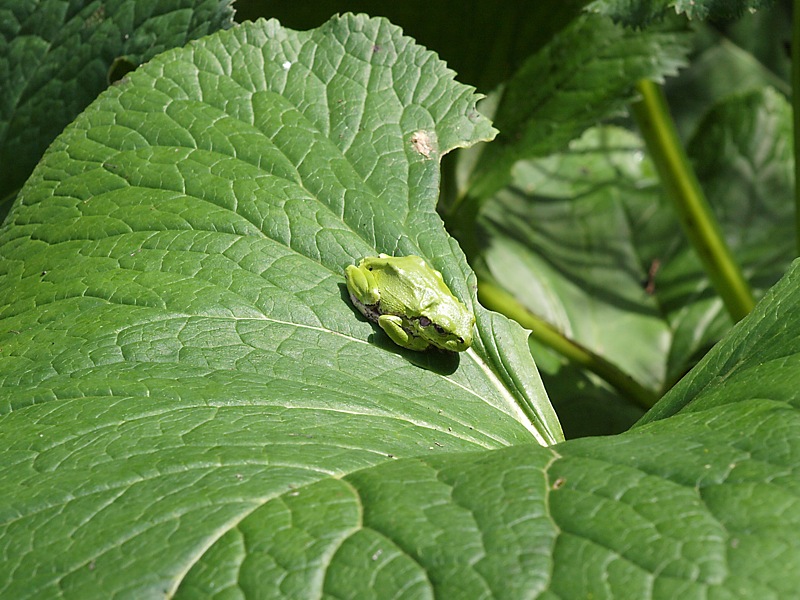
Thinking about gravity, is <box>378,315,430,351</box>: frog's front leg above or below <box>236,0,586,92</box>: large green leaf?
below

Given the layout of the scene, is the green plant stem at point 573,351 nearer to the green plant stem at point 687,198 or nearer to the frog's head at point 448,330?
the green plant stem at point 687,198

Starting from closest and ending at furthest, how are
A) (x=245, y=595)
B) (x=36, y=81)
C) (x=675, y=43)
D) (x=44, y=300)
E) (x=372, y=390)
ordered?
(x=245, y=595) < (x=372, y=390) < (x=44, y=300) < (x=36, y=81) < (x=675, y=43)

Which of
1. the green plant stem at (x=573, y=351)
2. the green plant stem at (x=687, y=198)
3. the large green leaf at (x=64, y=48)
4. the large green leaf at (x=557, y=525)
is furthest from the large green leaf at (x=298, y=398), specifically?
the green plant stem at (x=687, y=198)

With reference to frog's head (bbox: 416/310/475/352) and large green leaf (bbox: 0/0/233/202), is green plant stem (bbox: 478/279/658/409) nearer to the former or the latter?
frog's head (bbox: 416/310/475/352)

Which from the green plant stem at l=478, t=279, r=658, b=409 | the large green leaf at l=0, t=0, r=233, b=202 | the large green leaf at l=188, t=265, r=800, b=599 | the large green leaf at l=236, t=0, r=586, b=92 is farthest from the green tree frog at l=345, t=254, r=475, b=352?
the large green leaf at l=236, t=0, r=586, b=92

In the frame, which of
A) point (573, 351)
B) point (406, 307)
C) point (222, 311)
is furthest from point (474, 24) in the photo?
point (222, 311)

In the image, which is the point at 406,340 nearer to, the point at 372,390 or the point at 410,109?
the point at 372,390

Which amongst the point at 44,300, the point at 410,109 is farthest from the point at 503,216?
the point at 44,300
